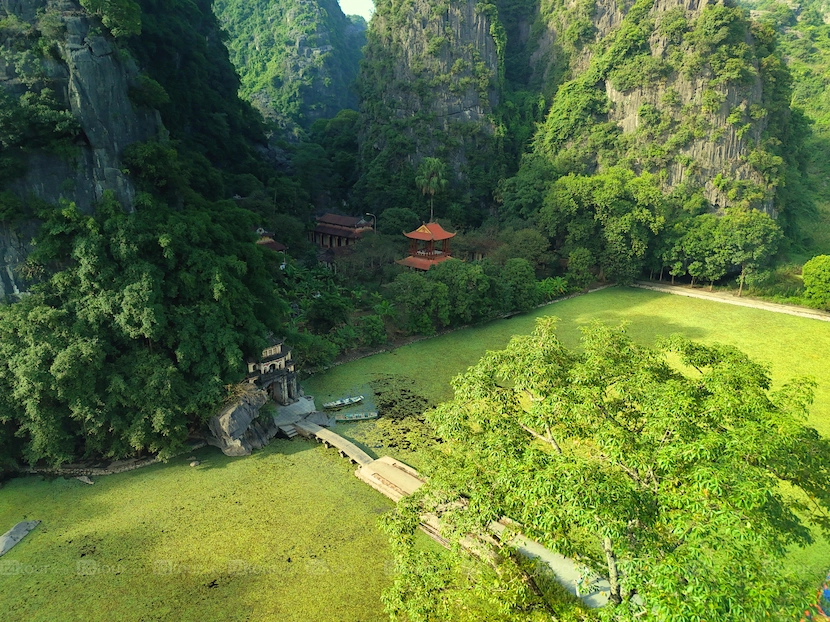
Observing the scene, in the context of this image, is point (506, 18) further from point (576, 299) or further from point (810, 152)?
point (576, 299)

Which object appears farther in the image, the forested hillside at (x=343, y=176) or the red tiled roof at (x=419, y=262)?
the red tiled roof at (x=419, y=262)

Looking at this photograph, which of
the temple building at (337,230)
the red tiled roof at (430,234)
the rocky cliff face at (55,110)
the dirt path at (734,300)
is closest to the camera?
the rocky cliff face at (55,110)

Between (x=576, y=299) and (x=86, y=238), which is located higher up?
(x=86, y=238)

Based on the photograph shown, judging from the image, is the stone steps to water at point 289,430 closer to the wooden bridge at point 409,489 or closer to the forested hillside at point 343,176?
the wooden bridge at point 409,489

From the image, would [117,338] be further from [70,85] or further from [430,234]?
[430,234]

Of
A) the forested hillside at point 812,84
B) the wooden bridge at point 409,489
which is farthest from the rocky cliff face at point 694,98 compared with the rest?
the wooden bridge at point 409,489

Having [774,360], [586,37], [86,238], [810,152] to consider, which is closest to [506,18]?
[586,37]

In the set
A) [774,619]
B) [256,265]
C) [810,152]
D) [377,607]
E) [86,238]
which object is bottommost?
[377,607]
